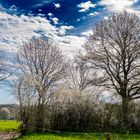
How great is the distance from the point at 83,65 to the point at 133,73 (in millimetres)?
5980

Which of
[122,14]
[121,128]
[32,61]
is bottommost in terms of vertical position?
[121,128]

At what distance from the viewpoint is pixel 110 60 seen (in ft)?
121

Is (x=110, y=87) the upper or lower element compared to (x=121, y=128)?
upper

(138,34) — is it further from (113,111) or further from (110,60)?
(113,111)

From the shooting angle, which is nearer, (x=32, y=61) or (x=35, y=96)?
(x=35, y=96)

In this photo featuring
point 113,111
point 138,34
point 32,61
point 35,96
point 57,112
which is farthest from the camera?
point 32,61

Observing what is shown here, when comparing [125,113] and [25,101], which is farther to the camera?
[125,113]

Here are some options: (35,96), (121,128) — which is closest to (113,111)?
(121,128)

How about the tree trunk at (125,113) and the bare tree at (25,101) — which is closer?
the bare tree at (25,101)

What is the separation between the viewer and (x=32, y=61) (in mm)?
44500

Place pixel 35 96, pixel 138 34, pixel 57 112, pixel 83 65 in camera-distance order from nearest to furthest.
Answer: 1. pixel 35 96
2. pixel 57 112
3. pixel 138 34
4. pixel 83 65

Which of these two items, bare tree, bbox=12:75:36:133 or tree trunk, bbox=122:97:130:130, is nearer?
bare tree, bbox=12:75:36:133

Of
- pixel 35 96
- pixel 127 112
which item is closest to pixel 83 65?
pixel 127 112

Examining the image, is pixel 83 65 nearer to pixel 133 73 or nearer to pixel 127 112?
pixel 133 73
